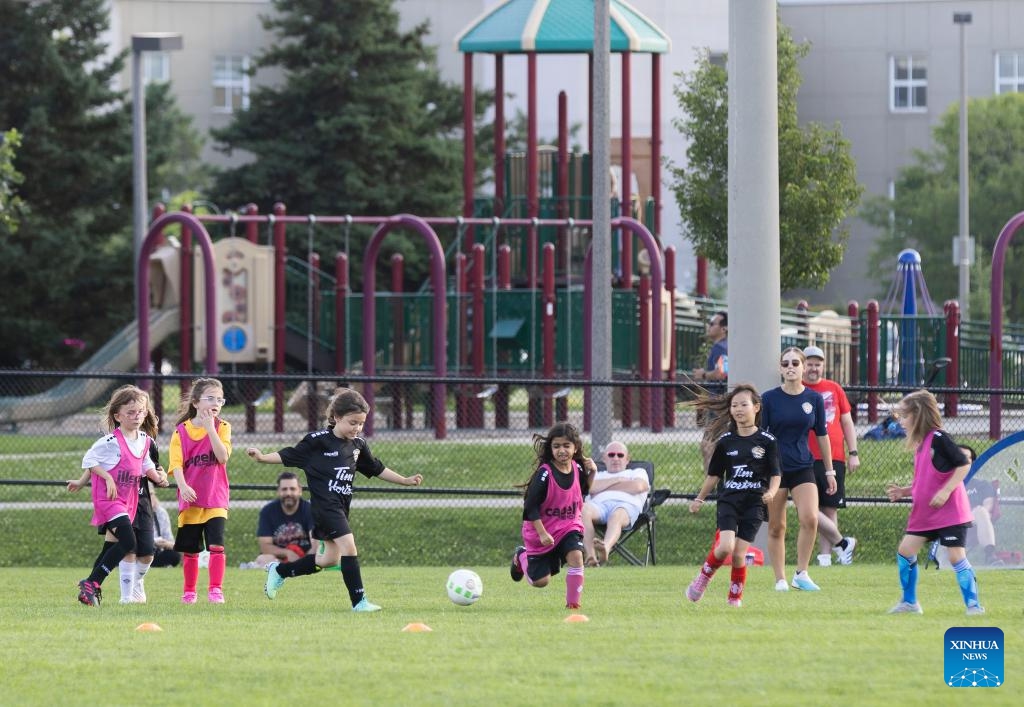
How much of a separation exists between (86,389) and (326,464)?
53.8 ft

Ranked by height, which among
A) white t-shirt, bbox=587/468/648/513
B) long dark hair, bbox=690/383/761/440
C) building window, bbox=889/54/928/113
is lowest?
white t-shirt, bbox=587/468/648/513

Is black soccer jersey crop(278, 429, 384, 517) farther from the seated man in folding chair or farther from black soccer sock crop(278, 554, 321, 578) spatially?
the seated man in folding chair

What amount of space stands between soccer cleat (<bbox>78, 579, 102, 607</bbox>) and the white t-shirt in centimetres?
501

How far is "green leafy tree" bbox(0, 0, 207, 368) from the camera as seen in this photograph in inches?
1550

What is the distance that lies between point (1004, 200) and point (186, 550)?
38.3 metres

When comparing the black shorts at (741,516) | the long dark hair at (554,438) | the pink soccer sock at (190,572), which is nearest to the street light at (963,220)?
the black shorts at (741,516)

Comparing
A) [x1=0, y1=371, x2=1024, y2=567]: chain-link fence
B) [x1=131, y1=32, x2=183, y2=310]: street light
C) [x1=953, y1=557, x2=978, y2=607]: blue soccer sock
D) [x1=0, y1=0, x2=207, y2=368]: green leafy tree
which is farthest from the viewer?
[x1=0, y1=0, x2=207, y2=368]: green leafy tree

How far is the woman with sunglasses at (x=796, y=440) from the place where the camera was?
1271cm

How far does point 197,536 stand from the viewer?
1212 cm

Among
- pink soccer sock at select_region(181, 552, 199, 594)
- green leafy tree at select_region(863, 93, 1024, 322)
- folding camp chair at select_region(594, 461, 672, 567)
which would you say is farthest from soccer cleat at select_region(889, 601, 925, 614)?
green leafy tree at select_region(863, 93, 1024, 322)

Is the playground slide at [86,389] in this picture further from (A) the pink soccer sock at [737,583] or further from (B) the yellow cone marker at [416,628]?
(B) the yellow cone marker at [416,628]

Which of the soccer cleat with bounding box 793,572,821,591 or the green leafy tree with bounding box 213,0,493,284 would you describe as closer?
the soccer cleat with bounding box 793,572,821,591

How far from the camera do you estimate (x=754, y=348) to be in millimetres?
15445

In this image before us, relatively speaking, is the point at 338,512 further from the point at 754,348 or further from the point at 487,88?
the point at 487,88
